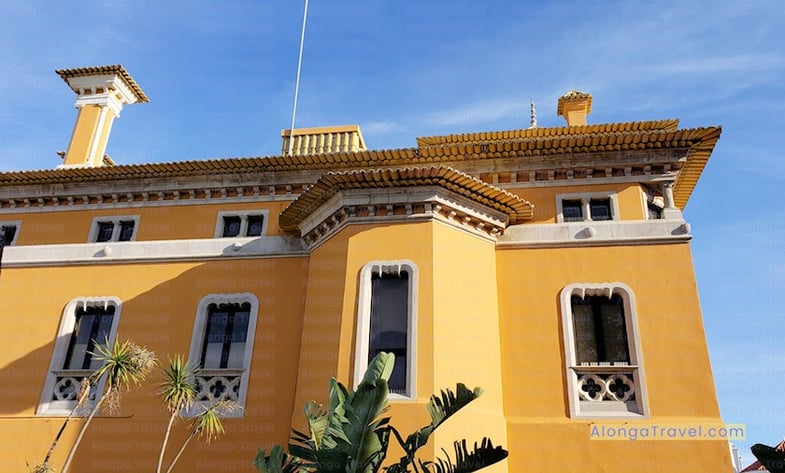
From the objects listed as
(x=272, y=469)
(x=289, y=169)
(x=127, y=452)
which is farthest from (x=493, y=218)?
(x=127, y=452)

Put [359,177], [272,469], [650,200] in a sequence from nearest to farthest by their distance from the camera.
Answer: [272,469], [359,177], [650,200]

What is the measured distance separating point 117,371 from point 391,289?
5861 millimetres

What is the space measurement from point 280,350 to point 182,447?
2.75 meters

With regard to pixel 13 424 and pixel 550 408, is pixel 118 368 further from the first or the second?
pixel 550 408

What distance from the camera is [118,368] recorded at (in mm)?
12922

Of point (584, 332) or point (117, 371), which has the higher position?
point (584, 332)

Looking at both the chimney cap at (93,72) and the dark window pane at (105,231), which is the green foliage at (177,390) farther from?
the chimney cap at (93,72)

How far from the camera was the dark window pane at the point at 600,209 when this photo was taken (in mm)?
14164

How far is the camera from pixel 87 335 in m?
15.2

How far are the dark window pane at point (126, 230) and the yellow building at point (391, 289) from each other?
0.08 m

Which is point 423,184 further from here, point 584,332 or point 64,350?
point 64,350

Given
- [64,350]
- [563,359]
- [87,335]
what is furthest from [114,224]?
[563,359]

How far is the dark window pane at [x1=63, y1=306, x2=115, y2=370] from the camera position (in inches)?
585

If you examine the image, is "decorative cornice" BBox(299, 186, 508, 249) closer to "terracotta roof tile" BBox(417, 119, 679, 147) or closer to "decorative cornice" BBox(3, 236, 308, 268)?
"decorative cornice" BBox(3, 236, 308, 268)
